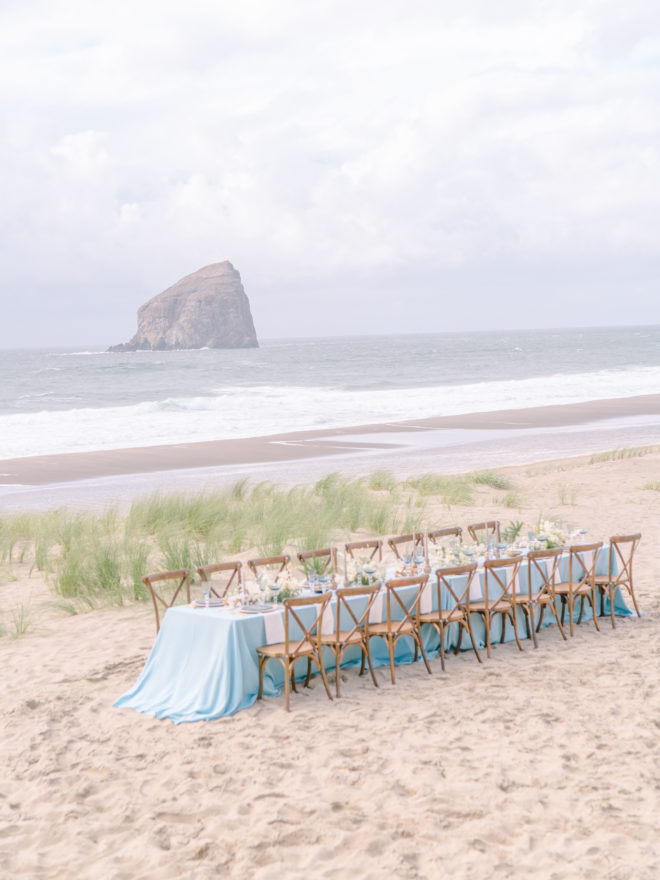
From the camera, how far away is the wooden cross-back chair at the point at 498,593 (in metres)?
7.92

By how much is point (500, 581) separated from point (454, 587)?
0.44 meters

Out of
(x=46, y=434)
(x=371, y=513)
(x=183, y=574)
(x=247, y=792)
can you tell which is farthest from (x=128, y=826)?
(x=46, y=434)

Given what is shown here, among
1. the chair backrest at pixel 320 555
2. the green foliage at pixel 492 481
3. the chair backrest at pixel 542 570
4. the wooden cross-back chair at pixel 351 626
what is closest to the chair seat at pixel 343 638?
the wooden cross-back chair at pixel 351 626

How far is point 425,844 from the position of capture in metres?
4.68

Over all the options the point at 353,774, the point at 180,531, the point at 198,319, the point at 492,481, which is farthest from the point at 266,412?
the point at 198,319

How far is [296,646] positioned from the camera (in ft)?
22.4

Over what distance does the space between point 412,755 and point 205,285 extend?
14827 centimetres

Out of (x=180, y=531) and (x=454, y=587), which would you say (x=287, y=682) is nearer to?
(x=454, y=587)

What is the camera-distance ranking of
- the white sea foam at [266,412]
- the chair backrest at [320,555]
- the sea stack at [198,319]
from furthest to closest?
the sea stack at [198,319], the white sea foam at [266,412], the chair backrest at [320,555]

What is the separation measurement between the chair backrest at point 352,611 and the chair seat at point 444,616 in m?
0.48

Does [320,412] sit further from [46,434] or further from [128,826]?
[128,826]

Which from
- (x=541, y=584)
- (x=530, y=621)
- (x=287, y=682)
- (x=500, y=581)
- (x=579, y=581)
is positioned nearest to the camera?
(x=287, y=682)

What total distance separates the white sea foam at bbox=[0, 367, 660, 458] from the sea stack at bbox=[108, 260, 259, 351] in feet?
293

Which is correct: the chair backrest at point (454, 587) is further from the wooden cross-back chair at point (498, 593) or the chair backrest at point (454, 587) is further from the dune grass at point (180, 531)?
the dune grass at point (180, 531)
